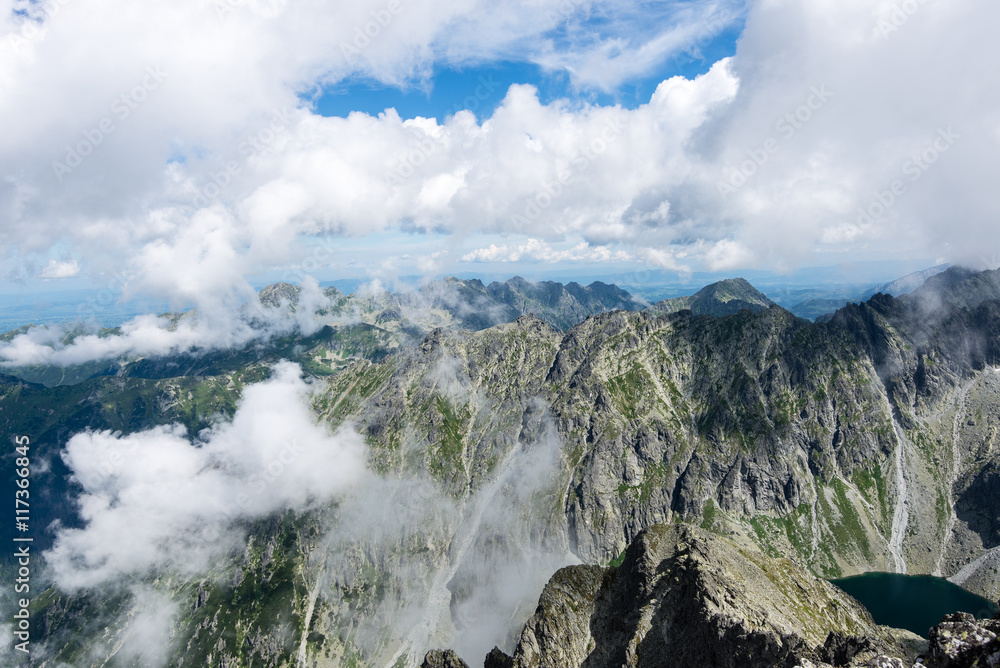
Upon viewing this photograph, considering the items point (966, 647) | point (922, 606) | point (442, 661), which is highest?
point (966, 647)

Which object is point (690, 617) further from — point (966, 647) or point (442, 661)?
point (966, 647)

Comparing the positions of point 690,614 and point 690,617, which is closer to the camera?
point 690,617

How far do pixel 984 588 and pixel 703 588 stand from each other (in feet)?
784

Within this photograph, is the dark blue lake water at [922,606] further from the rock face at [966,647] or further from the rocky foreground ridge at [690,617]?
the rock face at [966,647]

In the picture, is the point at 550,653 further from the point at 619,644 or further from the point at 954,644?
the point at 954,644

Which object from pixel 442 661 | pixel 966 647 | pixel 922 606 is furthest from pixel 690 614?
pixel 922 606

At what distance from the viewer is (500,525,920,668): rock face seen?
53938 millimetres

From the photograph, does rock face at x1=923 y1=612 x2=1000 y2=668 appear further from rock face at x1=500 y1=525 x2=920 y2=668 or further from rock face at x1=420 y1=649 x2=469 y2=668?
rock face at x1=420 y1=649 x2=469 y2=668

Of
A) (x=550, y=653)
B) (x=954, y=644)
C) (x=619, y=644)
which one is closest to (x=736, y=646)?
(x=619, y=644)

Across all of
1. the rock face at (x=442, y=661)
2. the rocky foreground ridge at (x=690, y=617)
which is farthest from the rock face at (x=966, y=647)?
the rock face at (x=442, y=661)

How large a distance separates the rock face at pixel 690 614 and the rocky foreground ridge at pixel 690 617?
16 centimetres

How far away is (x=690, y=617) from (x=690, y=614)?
43cm

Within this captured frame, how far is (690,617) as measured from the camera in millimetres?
61562

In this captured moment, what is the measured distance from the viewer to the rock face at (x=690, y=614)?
53.9 m
